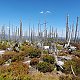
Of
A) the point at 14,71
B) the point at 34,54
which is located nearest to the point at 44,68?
the point at 14,71

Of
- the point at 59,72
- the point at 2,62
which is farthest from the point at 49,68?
the point at 2,62

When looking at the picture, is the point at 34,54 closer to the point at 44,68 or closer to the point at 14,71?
the point at 44,68

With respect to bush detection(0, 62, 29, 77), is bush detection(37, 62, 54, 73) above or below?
below

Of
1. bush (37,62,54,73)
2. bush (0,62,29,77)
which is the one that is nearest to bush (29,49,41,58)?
bush (37,62,54,73)

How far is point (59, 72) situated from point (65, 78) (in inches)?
136

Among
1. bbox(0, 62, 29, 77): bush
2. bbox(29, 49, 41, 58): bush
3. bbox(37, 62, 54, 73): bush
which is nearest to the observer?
bbox(0, 62, 29, 77): bush

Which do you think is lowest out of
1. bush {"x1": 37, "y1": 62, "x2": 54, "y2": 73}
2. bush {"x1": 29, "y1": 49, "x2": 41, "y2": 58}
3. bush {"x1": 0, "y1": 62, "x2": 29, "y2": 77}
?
bush {"x1": 37, "y1": 62, "x2": 54, "y2": 73}

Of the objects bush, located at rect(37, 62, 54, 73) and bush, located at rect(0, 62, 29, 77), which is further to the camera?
bush, located at rect(37, 62, 54, 73)

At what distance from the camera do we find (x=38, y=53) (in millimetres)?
22516

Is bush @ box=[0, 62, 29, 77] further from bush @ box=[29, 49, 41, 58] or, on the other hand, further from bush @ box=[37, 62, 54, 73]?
bush @ box=[29, 49, 41, 58]

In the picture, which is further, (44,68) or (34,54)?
(34,54)

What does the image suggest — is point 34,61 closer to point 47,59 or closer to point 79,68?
point 47,59

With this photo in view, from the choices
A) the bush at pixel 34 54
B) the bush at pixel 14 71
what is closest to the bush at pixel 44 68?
the bush at pixel 14 71

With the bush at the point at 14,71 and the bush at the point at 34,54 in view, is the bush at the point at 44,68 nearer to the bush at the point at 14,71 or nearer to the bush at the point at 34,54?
the bush at the point at 14,71
